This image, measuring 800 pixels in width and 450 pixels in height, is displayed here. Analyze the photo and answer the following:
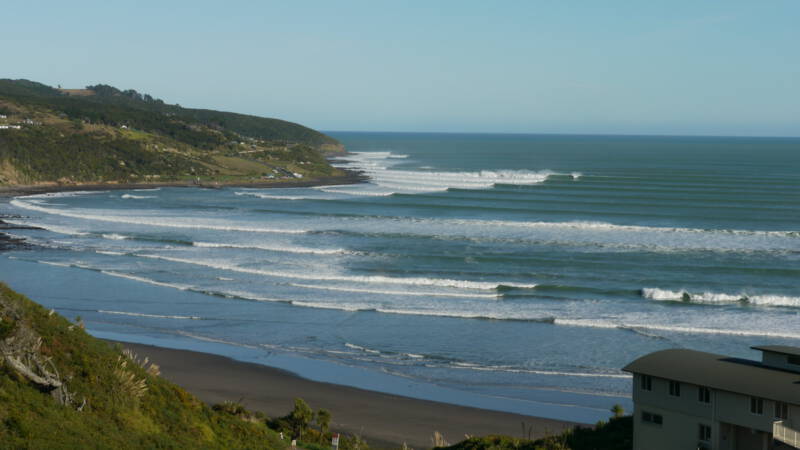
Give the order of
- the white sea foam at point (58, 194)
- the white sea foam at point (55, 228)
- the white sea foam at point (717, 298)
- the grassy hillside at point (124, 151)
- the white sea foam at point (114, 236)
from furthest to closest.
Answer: the grassy hillside at point (124, 151) → the white sea foam at point (58, 194) → the white sea foam at point (55, 228) → the white sea foam at point (114, 236) → the white sea foam at point (717, 298)

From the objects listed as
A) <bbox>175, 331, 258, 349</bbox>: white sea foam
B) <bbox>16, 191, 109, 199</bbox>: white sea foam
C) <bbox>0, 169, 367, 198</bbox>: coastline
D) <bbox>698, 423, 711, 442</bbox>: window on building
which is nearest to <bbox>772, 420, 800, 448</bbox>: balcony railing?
<bbox>698, 423, 711, 442</bbox>: window on building

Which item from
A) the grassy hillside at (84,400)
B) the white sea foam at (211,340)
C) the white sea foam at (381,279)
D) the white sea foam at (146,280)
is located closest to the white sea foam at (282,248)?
the white sea foam at (381,279)

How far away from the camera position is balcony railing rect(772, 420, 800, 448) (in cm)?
1745

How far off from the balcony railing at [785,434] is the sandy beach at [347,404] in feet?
19.4

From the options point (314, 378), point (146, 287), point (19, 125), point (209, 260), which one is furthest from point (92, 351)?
point (19, 125)

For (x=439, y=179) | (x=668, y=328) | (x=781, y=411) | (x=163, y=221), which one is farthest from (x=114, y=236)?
(x=439, y=179)

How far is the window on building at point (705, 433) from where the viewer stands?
18516mm

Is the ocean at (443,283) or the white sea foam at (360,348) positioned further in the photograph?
the white sea foam at (360,348)

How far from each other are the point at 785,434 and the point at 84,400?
13.9m

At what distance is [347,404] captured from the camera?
25.2 meters

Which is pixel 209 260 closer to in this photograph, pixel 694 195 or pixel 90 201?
pixel 90 201

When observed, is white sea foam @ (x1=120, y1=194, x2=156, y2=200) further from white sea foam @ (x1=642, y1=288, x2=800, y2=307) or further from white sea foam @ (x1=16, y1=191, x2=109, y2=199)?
white sea foam @ (x1=642, y1=288, x2=800, y2=307)

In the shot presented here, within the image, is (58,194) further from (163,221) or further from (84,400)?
(84,400)

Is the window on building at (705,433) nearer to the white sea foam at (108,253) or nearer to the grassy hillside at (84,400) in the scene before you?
the grassy hillside at (84,400)
